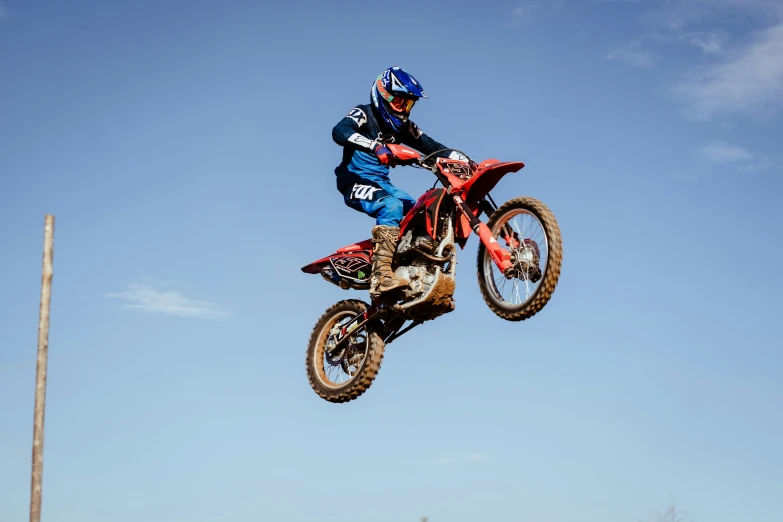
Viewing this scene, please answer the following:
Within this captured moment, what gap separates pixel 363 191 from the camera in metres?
14.7

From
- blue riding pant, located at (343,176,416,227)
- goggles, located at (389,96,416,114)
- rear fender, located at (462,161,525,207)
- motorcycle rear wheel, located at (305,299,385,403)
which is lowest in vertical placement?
motorcycle rear wheel, located at (305,299,385,403)

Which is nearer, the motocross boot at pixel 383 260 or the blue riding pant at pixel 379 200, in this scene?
the motocross boot at pixel 383 260

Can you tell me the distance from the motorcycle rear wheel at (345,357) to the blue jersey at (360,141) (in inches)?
78.8

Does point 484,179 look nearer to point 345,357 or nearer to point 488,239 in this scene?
point 488,239

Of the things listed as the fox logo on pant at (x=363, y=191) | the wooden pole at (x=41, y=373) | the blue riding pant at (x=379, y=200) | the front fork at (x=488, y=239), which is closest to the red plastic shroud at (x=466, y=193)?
the front fork at (x=488, y=239)

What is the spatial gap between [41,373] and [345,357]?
15.2 ft

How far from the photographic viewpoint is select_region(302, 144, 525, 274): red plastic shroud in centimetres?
1312

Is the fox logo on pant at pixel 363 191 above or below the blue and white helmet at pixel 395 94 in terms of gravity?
below

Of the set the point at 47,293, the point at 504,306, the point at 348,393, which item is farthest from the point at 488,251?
the point at 47,293

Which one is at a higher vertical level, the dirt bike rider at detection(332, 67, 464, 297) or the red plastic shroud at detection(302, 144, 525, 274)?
the dirt bike rider at detection(332, 67, 464, 297)

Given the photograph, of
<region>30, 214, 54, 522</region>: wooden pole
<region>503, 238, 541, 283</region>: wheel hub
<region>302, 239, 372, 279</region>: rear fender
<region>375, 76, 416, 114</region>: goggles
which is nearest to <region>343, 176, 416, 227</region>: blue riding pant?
<region>302, 239, 372, 279</region>: rear fender

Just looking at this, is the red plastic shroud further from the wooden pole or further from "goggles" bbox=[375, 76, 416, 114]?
the wooden pole

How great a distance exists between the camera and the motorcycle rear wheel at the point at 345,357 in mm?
14914

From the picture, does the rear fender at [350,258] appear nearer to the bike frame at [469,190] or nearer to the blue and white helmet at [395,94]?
the bike frame at [469,190]
